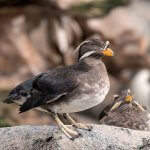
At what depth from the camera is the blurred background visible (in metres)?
23.3

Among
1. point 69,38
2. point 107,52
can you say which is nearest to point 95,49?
point 107,52

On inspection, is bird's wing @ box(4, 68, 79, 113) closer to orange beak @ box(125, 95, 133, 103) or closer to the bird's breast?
the bird's breast

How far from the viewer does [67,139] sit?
9859 mm

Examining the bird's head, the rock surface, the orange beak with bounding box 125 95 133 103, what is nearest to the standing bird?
the bird's head

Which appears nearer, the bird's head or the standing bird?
the standing bird

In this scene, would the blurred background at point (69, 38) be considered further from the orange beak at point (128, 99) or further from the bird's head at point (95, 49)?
the bird's head at point (95, 49)

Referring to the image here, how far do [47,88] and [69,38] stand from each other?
15.2 meters

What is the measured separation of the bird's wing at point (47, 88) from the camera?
32.4 feet

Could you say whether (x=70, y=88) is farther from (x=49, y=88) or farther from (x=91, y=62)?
(x=91, y=62)

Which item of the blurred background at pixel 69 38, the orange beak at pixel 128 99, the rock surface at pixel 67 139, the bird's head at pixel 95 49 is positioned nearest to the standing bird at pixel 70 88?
the bird's head at pixel 95 49

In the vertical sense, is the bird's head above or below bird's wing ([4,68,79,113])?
above

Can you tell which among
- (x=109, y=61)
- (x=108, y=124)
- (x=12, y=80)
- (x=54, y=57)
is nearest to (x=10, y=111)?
(x=12, y=80)

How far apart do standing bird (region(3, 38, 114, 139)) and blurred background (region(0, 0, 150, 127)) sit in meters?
11.0

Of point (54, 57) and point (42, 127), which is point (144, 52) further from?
point (42, 127)
